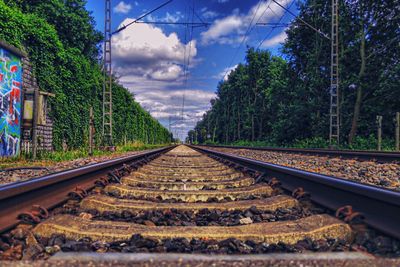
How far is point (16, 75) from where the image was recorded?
10.1m

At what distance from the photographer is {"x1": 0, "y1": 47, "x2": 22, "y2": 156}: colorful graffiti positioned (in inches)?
363

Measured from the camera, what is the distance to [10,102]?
964cm

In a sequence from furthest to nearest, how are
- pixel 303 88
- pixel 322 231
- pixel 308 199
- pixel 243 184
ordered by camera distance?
1. pixel 303 88
2. pixel 243 184
3. pixel 308 199
4. pixel 322 231

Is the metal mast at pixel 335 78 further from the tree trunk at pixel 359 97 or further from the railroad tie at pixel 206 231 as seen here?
the railroad tie at pixel 206 231

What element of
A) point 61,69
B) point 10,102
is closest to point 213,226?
point 10,102

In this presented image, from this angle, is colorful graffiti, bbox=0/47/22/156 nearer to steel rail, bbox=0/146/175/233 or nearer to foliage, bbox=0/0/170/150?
foliage, bbox=0/0/170/150

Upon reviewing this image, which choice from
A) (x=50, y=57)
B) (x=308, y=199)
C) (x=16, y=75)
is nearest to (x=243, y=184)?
(x=308, y=199)

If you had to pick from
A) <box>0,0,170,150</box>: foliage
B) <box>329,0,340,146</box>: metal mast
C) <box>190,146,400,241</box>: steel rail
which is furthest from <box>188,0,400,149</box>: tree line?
<box>190,146,400,241</box>: steel rail

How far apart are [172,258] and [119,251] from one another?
340 millimetres

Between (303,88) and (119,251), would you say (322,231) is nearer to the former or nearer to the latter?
(119,251)

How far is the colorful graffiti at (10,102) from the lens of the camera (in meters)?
9.21

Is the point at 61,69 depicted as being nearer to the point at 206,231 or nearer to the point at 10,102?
the point at 10,102

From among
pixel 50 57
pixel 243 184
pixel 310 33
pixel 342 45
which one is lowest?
pixel 243 184

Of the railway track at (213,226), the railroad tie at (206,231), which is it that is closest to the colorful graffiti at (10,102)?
the railway track at (213,226)
